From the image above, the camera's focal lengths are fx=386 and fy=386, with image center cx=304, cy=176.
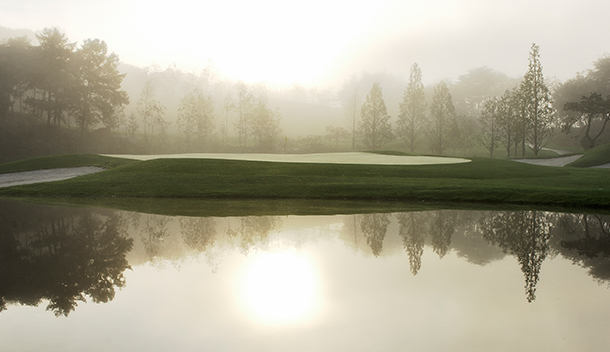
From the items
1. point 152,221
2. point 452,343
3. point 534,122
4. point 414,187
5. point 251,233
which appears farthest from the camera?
point 534,122

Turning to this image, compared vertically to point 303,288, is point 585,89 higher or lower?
higher

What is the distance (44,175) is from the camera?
24156mm

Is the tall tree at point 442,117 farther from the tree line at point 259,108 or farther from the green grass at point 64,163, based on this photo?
the green grass at point 64,163

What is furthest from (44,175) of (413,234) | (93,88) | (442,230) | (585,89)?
(585,89)

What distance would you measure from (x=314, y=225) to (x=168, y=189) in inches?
412

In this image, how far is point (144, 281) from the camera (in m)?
5.69

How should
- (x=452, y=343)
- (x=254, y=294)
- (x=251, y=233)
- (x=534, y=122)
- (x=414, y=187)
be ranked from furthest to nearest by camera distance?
(x=534, y=122) → (x=414, y=187) → (x=251, y=233) → (x=254, y=294) → (x=452, y=343)

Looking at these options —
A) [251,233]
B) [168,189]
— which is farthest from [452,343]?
[168,189]

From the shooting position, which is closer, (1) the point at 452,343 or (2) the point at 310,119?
(1) the point at 452,343

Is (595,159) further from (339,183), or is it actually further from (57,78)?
(57,78)

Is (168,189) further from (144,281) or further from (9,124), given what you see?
(9,124)

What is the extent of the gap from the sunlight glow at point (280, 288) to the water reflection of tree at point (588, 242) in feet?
14.6

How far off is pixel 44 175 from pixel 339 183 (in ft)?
61.9

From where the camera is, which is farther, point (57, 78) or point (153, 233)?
point (57, 78)
